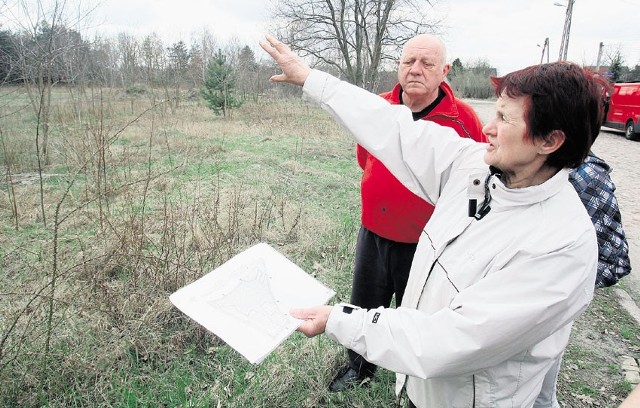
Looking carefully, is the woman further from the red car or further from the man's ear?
the red car

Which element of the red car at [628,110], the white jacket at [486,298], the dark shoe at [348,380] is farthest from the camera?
the red car at [628,110]

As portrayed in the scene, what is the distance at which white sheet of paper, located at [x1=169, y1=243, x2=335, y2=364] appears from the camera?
1376 millimetres

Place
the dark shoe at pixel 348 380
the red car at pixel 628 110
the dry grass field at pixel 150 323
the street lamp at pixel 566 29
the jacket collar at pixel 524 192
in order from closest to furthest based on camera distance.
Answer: the jacket collar at pixel 524 192 → the dry grass field at pixel 150 323 → the dark shoe at pixel 348 380 → the red car at pixel 628 110 → the street lamp at pixel 566 29

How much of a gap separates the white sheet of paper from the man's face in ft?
4.02

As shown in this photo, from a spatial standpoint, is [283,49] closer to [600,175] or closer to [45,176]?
[600,175]

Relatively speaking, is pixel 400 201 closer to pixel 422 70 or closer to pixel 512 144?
pixel 422 70

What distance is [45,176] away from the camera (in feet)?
22.6

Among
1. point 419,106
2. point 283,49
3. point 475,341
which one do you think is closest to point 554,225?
point 475,341

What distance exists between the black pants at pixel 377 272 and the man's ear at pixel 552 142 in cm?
116

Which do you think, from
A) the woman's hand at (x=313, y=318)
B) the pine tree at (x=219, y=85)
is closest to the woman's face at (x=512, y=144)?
the woman's hand at (x=313, y=318)

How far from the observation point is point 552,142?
3.78 ft

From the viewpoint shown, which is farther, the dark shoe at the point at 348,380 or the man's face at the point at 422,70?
the dark shoe at the point at 348,380

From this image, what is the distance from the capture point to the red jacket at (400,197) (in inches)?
84.6

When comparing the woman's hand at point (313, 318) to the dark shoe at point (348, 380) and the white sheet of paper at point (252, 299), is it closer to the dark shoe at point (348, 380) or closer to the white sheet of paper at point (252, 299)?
the white sheet of paper at point (252, 299)
